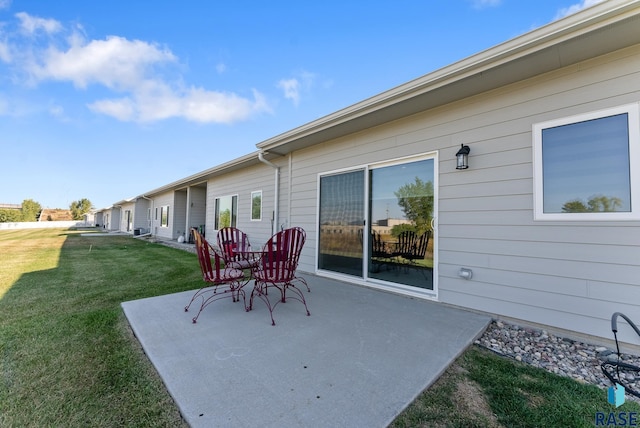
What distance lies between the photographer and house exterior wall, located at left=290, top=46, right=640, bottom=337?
2.34m

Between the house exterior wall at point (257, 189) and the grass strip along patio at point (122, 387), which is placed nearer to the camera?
the grass strip along patio at point (122, 387)

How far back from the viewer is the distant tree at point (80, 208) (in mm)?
42141

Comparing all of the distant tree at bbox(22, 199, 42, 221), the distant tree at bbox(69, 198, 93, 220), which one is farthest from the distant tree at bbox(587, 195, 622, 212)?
the distant tree at bbox(69, 198, 93, 220)

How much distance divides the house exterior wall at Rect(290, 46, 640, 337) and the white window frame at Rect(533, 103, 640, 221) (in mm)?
50

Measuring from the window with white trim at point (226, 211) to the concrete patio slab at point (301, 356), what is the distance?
5.18 meters

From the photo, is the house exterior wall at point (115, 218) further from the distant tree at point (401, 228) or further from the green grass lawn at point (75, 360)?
the distant tree at point (401, 228)

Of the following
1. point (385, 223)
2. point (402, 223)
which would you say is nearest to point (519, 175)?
point (402, 223)

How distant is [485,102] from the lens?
3.09m

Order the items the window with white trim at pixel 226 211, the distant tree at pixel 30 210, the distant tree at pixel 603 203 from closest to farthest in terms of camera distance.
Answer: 1. the distant tree at pixel 603 203
2. the window with white trim at pixel 226 211
3. the distant tree at pixel 30 210

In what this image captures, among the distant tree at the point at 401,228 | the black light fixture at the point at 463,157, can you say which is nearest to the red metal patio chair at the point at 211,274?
the distant tree at the point at 401,228

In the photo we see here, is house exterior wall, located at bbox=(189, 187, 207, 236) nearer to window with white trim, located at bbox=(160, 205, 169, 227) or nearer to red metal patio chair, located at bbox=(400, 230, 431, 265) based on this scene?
window with white trim, located at bbox=(160, 205, 169, 227)

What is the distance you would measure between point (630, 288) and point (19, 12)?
12.3m

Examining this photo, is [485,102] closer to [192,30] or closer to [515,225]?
[515,225]

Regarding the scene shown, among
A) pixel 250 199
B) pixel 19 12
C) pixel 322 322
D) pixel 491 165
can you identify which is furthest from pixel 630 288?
pixel 19 12
